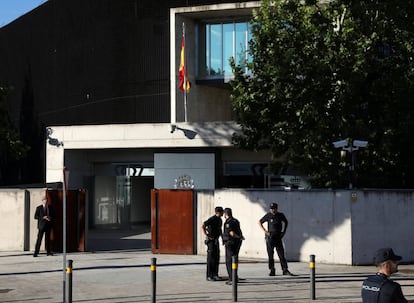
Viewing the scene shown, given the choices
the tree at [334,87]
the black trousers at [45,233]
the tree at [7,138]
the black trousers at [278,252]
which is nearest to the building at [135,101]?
the tree at [7,138]

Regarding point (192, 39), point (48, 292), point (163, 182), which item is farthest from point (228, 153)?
point (48, 292)

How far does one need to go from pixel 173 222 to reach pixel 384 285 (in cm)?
1398

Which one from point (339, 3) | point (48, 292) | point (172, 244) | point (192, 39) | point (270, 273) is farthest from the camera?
point (192, 39)

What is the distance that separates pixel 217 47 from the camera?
3369 cm

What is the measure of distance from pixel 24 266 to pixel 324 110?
9.44 m

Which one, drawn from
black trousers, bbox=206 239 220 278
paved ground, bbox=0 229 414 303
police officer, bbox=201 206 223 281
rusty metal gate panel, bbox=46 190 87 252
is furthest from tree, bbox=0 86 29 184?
black trousers, bbox=206 239 220 278

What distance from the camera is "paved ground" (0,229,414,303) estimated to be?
11.9 m

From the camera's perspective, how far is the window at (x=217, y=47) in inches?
1318

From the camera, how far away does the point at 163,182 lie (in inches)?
1164

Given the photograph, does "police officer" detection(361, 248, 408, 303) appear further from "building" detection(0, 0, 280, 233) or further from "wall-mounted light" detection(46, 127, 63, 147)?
"wall-mounted light" detection(46, 127, 63, 147)

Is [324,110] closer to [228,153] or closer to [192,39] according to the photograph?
[228,153]

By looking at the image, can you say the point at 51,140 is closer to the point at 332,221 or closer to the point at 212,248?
the point at 332,221

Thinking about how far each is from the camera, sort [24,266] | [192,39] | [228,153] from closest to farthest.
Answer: [24,266], [228,153], [192,39]

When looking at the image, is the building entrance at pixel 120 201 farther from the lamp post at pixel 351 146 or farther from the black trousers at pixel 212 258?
the black trousers at pixel 212 258
